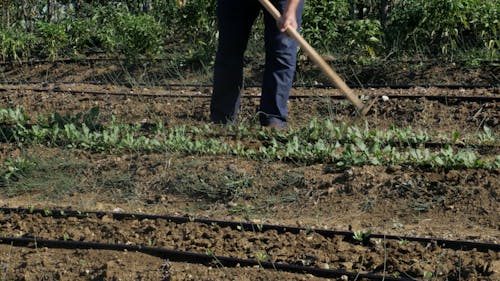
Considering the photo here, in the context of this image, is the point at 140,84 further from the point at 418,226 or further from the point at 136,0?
the point at 418,226

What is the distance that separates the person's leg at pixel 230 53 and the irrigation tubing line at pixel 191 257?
6.53 feet

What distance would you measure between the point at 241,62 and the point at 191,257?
2.34 metres

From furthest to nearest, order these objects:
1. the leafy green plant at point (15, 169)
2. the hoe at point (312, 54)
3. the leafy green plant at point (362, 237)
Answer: the leafy green plant at point (15, 169) → the hoe at point (312, 54) → the leafy green plant at point (362, 237)

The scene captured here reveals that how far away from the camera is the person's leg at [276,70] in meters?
5.73

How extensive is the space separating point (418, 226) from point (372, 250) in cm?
46

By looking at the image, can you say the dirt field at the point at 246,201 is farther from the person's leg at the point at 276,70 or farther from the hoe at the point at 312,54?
the hoe at the point at 312,54

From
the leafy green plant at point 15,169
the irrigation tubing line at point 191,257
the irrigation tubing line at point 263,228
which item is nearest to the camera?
the irrigation tubing line at point 191,257

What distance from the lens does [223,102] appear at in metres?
6.03

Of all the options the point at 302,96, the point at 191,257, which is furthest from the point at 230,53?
the point at 191,257

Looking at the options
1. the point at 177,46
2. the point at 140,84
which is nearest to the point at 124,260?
the point at 140,84

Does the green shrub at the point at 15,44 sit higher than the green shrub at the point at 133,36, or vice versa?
the green shrub at the point at 133,36

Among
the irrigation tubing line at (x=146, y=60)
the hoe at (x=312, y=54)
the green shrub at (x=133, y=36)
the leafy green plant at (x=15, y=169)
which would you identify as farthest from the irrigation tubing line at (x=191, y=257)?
the green shrub at (x=133, y=36)

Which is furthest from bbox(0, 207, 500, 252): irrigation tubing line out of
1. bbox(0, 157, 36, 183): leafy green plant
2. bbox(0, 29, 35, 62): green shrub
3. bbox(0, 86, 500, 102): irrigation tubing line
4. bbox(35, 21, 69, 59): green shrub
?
bbox(0, 29, 35, 62): green shrub

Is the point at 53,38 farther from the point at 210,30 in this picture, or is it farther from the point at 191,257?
the point at 191,257
